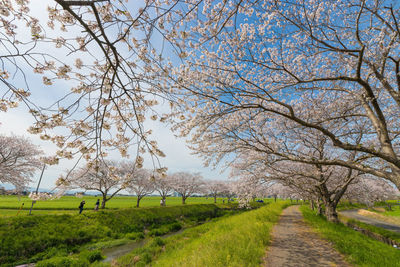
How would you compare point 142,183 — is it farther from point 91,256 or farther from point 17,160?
point 91,256

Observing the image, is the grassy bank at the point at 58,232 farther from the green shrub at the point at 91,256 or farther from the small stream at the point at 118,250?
the green shrub at the point at 91,256

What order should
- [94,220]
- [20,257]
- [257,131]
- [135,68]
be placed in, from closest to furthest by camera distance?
[135,68]
[257,131]
[20,257]
[94,220]

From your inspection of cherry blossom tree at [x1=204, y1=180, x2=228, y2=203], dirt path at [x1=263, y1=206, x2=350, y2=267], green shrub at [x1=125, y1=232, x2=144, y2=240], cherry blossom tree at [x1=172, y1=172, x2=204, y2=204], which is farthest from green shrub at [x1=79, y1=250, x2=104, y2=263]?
cherry blossom tree at [x1=204, y1=180, x2=228, y2=203]

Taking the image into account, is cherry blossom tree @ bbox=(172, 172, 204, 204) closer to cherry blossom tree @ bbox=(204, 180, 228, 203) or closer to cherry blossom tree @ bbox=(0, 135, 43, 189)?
cherry blossom tree @ bbox=(204, 180, 228, 203)

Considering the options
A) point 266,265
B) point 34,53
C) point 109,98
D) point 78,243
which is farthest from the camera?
point 78,243

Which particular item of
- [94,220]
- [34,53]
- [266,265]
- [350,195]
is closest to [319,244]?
[266,265]

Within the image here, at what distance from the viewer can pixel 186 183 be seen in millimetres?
48531

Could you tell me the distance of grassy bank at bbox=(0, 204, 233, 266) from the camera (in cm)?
1035

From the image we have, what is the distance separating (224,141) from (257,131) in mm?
1899

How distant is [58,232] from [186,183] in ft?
121

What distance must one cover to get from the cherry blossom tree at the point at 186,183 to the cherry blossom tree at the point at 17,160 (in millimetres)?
29617

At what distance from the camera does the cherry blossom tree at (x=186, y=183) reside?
46.9 meters

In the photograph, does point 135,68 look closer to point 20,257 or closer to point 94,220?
point 20,257

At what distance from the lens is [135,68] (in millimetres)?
3830
